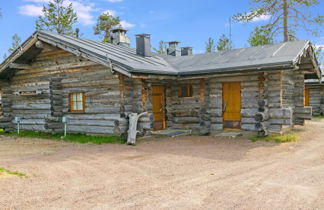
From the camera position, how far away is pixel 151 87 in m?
13.1

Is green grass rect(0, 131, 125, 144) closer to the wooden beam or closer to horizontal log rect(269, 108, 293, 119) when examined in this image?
the wooden beam

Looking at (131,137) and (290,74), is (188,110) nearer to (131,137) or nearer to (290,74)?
(131,137)

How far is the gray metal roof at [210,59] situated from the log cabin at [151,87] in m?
0.04

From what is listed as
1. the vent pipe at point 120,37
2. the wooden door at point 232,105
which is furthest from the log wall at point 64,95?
the vent pipe at point 120,37

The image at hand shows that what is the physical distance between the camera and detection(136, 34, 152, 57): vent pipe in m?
14.7

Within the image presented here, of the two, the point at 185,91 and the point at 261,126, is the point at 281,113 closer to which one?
the point at 261,126

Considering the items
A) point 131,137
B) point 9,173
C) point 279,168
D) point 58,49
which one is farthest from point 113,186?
point 58,49

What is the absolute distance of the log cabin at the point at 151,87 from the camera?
443 inches

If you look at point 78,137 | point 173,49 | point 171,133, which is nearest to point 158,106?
point 171,133

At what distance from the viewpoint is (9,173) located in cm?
650

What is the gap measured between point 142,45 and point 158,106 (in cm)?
320

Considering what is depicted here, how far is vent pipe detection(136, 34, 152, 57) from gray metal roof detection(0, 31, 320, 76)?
1.99 feet

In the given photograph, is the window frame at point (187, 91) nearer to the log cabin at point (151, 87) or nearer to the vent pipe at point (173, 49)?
the log cabin at point (151, 87)

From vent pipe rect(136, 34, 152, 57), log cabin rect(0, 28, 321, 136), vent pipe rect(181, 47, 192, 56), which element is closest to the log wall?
log cabin rect(0, 28, 321, 136)
